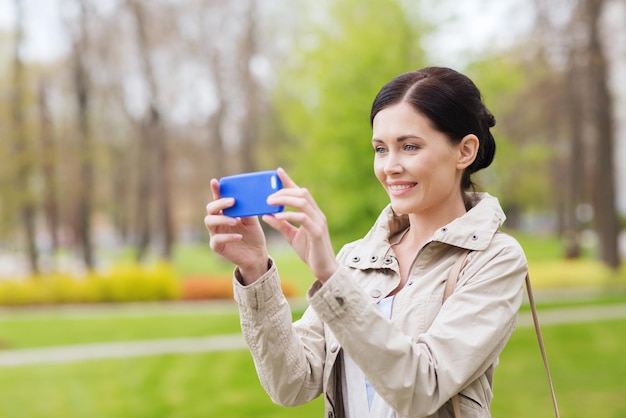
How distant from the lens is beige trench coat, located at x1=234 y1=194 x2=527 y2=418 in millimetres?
1515

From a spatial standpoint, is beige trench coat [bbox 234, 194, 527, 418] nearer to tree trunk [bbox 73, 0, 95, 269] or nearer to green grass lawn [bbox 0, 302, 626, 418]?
green grass lawn [bbox 0, 302, 626, 418]

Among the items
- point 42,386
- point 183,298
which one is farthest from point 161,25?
point 42,386

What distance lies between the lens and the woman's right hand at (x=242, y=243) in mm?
1721

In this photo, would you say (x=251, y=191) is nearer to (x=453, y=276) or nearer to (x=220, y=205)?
(x=220, y=205)

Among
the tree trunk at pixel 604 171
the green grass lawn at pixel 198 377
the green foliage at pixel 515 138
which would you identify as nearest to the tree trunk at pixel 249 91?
the green foliage at pixel 515 138

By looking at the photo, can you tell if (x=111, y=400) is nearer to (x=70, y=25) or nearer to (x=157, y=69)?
(x=70, y=25)

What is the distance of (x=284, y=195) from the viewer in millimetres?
1532

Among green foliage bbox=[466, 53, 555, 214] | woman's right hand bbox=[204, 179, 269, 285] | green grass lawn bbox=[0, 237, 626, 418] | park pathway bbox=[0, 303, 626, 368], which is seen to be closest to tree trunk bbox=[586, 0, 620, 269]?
green foliage bbox=[466, 53, 555, 214]

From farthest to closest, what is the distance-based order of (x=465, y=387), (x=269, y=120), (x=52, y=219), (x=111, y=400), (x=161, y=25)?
(x=269, y=120) → (x=52, y=219) → (x=161, y=25) → (x=111, y=400) → (x=465, y=387)

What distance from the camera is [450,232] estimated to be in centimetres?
176

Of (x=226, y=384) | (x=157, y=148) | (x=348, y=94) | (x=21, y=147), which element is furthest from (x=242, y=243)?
(x=157, y=148)

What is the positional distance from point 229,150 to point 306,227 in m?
22.6

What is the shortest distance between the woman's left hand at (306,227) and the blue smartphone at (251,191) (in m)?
0.02

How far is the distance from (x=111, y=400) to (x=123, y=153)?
17.1 m
